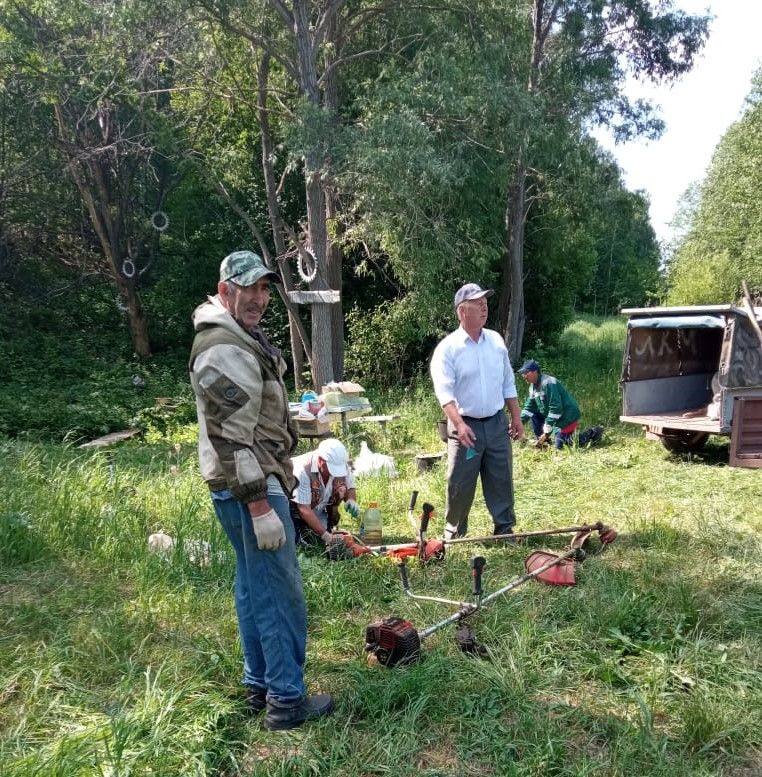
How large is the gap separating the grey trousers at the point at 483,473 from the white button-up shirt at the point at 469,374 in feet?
0.38

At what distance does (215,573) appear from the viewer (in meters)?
3.99

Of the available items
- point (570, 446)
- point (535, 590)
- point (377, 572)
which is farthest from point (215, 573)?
point (570, 446)

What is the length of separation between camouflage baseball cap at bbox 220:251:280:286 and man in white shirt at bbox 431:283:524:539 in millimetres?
2064

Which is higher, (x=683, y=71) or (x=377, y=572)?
(x=683, y=71)

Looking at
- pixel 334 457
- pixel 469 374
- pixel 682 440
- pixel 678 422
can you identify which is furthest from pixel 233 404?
pixel 682 440

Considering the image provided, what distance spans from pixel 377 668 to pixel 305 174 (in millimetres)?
9088

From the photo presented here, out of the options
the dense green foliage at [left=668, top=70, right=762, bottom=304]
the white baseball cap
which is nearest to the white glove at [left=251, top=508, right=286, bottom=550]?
the white baseball cap

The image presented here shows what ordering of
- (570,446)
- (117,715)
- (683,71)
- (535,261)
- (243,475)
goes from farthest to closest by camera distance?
1. (535,261)
2. (683,71)
3. (570,446)
4. (117,715)
5. (243,475)

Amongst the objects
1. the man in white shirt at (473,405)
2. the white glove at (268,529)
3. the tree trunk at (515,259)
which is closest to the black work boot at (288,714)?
the white glove at (268,529)

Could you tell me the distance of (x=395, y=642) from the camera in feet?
9.92

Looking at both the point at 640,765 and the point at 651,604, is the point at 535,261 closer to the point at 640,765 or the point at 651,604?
the point at 651,604

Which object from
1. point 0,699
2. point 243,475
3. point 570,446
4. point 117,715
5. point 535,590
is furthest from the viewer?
point 570,446

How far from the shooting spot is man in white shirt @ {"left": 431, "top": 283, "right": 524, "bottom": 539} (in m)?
4.41

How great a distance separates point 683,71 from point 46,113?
14.0 meters
